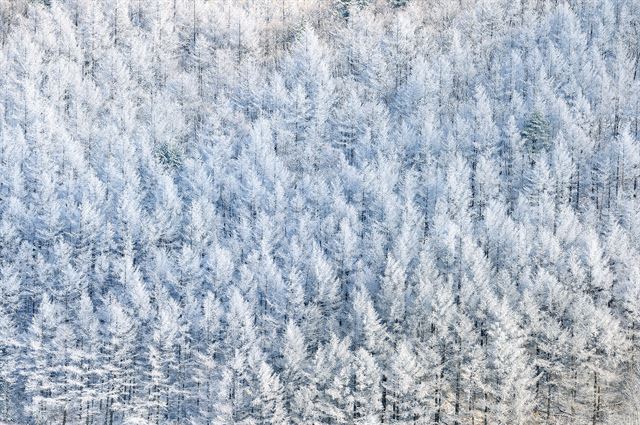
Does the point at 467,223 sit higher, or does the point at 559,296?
the point at 467,223

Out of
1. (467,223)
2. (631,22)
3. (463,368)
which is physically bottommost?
(463,368)

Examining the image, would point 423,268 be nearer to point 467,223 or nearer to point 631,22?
point 467,223

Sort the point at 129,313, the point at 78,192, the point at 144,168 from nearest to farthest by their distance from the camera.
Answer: the point at 129,313 < the point at 78,192 < the point at 144,168

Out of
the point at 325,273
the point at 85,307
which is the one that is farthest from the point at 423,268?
the point at 85,307

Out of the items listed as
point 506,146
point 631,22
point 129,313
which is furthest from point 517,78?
point 129,313

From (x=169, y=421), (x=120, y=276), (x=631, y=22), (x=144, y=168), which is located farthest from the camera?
(x=631, y=22)

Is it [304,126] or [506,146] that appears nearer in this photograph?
[506,146]
